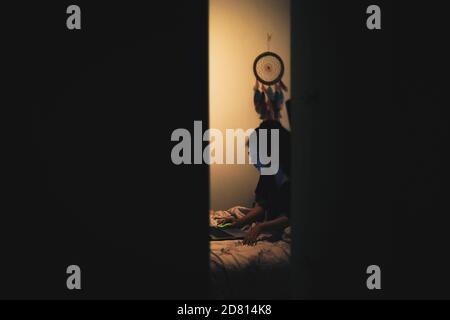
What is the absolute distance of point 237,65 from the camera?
3555 millimetres

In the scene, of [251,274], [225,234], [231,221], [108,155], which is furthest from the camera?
[231,221]

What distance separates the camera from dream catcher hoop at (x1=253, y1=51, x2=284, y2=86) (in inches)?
141

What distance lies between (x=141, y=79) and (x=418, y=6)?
0.84 metres

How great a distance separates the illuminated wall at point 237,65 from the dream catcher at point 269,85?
0.18 feet

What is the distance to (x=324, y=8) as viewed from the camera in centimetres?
121

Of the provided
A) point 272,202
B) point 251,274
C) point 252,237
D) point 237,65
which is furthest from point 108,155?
point 237,65

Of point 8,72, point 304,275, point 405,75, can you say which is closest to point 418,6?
point 405,75

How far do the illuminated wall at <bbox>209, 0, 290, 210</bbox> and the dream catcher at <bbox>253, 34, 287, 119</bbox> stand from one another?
2.2 inches

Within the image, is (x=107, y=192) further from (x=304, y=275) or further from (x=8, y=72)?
(x=304, y=275)

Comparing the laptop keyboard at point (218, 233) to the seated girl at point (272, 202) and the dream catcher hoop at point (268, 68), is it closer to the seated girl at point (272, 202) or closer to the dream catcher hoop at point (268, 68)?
the seated girl at point (272, 202)

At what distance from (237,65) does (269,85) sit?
352 mm

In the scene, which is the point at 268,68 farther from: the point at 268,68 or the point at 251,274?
the point at 251,274

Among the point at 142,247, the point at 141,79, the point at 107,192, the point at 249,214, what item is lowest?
the point at 249,214

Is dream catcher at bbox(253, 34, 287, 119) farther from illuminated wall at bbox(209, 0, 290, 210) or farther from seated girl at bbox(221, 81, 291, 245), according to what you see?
seated girl at bbox(221, 81, 291, 245)
